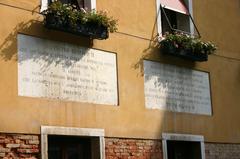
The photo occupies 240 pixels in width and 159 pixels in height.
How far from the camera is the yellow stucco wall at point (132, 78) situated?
28.6 feet

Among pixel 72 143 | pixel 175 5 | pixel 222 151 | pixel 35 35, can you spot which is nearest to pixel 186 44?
pixel 175 5

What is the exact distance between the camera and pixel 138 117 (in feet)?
34.5

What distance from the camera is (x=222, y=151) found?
1227 centimetres

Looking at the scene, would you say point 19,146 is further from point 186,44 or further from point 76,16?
point 186,44

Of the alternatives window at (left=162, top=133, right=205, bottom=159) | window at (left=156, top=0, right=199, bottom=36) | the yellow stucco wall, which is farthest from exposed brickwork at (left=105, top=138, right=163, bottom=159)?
window at (left=156, top=0, right=199, bottom=36)

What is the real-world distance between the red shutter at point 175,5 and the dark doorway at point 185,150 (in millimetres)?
2730

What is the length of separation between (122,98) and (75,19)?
1779mm

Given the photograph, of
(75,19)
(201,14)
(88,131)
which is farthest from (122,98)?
(201,14)

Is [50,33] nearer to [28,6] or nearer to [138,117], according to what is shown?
[28,6]

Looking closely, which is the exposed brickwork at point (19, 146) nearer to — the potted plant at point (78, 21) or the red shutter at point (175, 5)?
the potted plant at point (78, 21)

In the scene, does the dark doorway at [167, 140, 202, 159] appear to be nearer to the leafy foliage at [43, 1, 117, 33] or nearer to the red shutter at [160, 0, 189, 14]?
the red shutter at [160, 0, 189, 14]

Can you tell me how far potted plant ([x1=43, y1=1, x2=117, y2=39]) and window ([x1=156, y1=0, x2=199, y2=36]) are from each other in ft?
6.16

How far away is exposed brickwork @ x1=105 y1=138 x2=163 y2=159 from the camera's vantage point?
9883 mm

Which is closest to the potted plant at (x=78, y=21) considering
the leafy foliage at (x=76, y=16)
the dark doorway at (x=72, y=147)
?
the leafy foliage at (x=76, y=16)
